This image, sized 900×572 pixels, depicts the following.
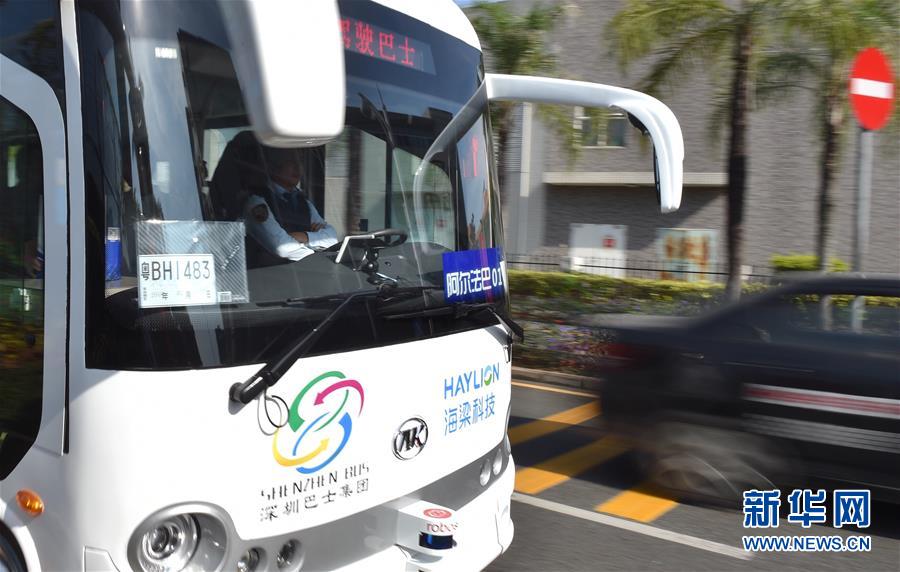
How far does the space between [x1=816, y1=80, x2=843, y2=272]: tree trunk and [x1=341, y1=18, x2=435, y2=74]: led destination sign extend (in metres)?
8.96

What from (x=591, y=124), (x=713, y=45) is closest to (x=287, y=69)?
(x=713, y=45)

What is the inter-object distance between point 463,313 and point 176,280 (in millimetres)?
1283

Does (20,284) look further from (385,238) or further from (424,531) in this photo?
(424,531)

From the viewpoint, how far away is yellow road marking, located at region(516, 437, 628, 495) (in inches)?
229

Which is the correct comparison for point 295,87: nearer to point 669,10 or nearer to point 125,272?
point 125,272

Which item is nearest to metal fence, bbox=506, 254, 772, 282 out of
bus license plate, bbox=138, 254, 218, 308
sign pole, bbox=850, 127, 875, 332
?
sign pole, bbox=850, 127, 875, 332

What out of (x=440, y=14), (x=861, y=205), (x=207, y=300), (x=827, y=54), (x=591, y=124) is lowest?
(x=207, y=300)

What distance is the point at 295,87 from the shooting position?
6.59 feet

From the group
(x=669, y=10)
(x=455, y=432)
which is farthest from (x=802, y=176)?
(x=455, y=432)

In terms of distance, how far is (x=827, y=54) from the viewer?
10.2 m

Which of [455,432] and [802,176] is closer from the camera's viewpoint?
[455,432]

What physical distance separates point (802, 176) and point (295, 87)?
69.5ft

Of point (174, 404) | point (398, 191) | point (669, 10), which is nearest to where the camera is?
point (174, 404)

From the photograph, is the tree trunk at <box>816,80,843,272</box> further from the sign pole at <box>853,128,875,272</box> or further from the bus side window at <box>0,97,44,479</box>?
the bus side window at <box>0,97,44,479</box>
